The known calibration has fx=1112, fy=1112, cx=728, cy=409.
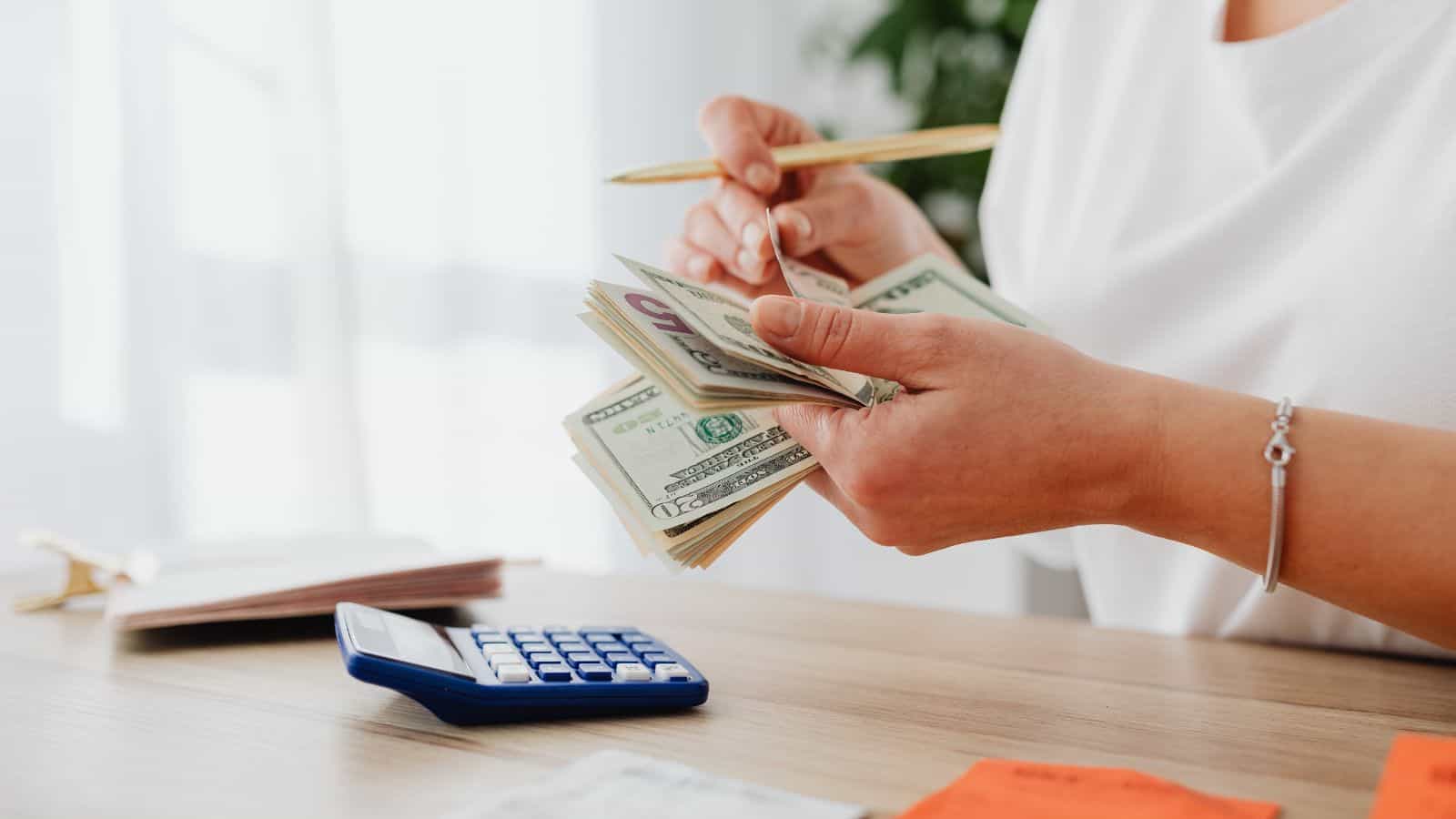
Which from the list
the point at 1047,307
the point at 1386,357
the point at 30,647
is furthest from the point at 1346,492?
the point at 30,647

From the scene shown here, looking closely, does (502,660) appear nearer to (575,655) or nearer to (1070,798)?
(575,655)

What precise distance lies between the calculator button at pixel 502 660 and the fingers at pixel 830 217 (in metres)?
0.54

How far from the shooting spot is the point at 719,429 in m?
0.85

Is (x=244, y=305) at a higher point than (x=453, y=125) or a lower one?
lower

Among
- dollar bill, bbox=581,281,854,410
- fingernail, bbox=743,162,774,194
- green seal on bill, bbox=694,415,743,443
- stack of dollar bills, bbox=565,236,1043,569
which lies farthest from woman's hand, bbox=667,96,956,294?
dollar bill, bbox=581,281,854,410

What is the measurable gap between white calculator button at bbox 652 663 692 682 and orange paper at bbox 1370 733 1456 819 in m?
0.36

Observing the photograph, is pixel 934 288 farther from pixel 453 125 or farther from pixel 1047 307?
pixel 453 125

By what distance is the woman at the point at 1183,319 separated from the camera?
0.66 metres

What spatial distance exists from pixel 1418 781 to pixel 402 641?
1.73 ft

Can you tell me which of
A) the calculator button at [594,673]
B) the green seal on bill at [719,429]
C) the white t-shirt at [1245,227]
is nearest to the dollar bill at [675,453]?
the green seal on bill at [719,429]

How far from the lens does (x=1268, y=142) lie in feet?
3.33

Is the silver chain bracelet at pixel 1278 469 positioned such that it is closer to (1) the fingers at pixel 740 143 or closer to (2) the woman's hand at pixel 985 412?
(2) the woman's hand at pixel 985 412

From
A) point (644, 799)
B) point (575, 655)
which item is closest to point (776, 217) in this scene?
point (575, 655)

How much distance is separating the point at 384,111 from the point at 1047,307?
147 cm
